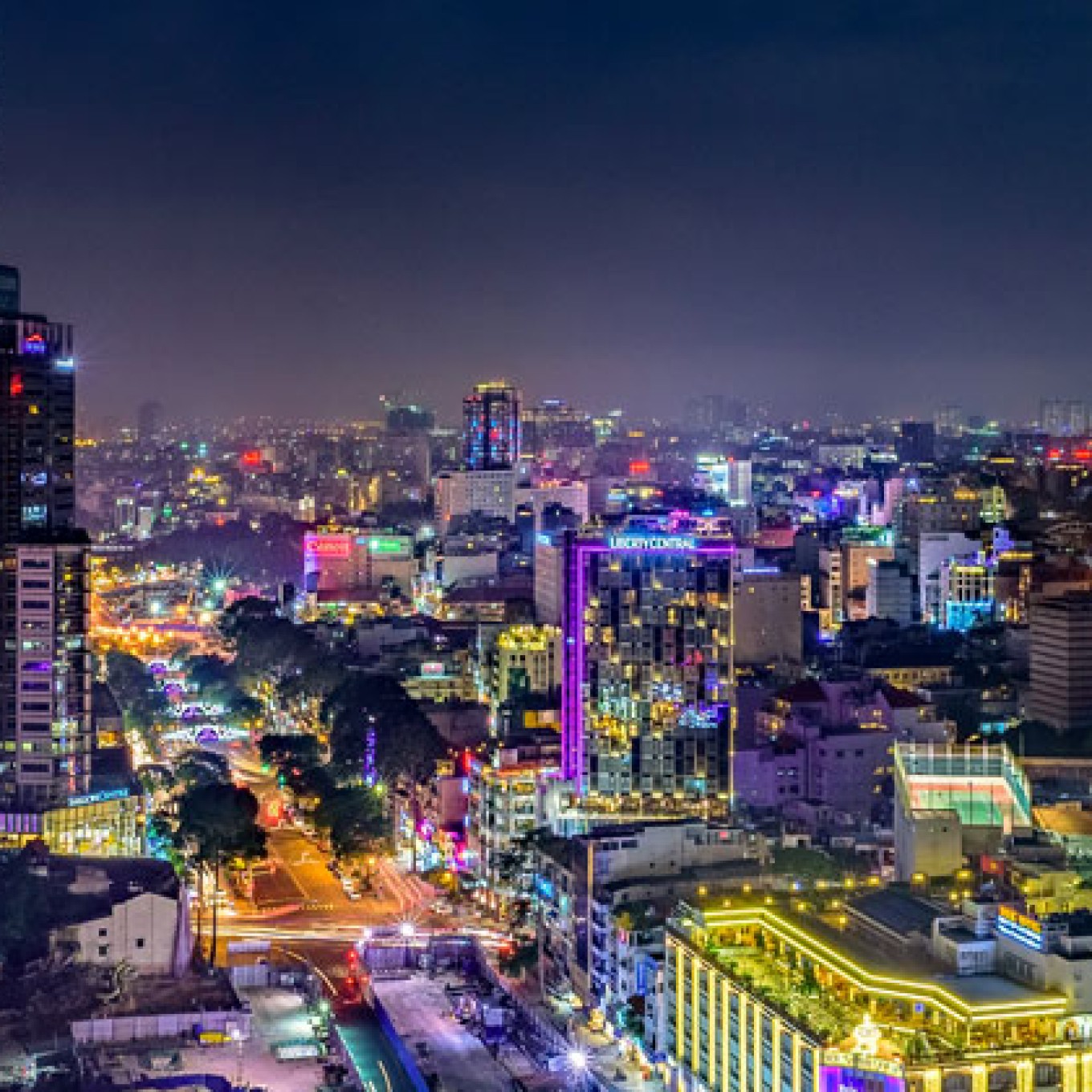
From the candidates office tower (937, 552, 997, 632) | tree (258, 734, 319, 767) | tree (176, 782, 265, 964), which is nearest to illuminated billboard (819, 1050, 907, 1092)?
tree (176, 782, 265, 964)

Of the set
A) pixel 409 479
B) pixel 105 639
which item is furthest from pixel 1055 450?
pixel 105 639

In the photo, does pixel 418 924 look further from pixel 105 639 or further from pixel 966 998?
pixel 105 639

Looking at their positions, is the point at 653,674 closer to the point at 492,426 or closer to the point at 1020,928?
the point at 1020,928

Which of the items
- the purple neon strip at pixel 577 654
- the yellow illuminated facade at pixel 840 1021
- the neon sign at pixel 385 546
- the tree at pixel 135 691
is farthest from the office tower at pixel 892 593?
the yellow illuminated facade at pixel 840 1021

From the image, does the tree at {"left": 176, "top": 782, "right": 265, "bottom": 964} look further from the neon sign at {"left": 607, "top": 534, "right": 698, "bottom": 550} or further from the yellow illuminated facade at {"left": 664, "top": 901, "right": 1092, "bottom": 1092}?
the yellow illuminated facade at {"left": 664, "top": 901, "right": 1092, "bottom": 1092}

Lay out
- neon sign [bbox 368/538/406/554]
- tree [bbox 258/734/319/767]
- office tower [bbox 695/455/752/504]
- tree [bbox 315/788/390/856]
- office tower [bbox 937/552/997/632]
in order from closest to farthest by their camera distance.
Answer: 1. tree [bbox 315/788/390/856]
2. tree [bbox 258/734/319/767]
3. office tower [bbox 937/552/997/632]
4. neon sign [bbox 368/538/406/554]
5. office tower [bbox 695/455/752/504]

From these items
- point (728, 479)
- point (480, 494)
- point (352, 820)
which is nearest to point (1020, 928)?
point (352, 820)

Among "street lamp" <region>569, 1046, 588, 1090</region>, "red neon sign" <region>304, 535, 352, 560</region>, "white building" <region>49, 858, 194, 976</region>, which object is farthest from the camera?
"red neon sign" <region>304, 535, 352, 560</region>
